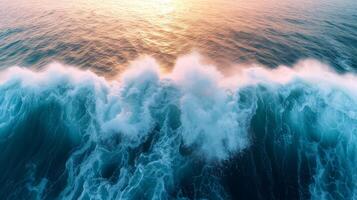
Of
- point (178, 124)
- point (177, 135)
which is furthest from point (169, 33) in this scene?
point (177, 135)

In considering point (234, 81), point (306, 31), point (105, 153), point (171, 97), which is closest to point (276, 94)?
point (234, 81)

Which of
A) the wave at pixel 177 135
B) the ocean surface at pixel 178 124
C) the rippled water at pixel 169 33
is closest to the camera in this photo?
the wave at pixel 177 135

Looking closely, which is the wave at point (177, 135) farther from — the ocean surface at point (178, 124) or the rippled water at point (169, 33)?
the rippled water at point (169, 33)

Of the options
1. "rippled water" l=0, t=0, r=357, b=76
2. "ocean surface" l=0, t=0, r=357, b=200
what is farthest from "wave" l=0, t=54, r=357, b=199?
"rippled water" l=0, t=0, r=357, b=76

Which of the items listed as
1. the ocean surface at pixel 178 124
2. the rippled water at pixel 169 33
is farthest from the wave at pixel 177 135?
the rippled water at pixel 169 33

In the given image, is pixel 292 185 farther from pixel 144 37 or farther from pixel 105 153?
pixel 144 37

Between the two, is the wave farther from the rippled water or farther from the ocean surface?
the rippled water
